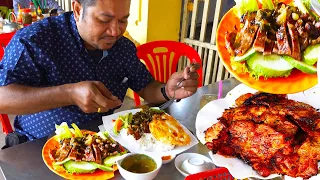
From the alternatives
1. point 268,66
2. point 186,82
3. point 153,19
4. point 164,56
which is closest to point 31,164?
point 186,82

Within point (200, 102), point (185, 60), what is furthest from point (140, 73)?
point (185, 60)

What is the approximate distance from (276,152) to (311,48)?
0.98 ft

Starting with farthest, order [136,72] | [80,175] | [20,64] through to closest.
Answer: [136,72]
[20,64]
[80,175]

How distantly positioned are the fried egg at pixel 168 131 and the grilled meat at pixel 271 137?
9.3 inches

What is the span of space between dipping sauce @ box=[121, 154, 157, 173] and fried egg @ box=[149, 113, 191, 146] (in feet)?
0.34

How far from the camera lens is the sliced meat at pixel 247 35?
0.81m

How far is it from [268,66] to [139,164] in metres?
0.59

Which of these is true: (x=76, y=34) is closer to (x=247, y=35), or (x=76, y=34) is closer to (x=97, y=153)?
(x=97, y=153)

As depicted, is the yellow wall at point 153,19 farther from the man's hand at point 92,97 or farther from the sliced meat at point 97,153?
the sliced meat at point 97,153

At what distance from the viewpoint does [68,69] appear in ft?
5.27

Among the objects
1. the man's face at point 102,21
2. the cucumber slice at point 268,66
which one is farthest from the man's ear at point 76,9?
the cucumber slice at point 268,66

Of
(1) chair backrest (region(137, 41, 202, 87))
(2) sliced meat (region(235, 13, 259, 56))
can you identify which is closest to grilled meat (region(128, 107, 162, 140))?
(2) sliced meat (region(235, 13, 259, 56))

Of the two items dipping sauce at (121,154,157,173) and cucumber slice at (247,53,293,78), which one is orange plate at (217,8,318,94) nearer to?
cucumber slice at (247,53,293,78)

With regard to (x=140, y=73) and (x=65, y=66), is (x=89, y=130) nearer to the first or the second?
(x=65, y=66)
